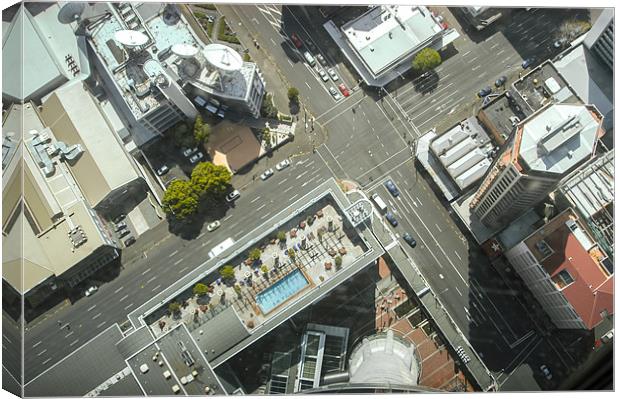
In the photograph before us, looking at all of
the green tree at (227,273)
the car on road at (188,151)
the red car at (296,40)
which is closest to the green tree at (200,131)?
the car on road at (188,151)

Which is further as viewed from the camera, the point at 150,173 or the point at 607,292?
the point at 150,173

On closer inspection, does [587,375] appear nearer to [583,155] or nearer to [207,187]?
[583,155]

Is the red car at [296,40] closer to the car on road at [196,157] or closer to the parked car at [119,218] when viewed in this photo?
the car on road at [196,157]

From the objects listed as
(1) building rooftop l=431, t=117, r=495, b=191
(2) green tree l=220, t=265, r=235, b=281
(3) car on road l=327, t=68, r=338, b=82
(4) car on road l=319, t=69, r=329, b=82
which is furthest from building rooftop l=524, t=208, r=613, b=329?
(2) green tree l=220, t=265, r=235, b=281

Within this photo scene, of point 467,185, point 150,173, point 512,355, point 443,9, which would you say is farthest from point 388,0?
point 512,355

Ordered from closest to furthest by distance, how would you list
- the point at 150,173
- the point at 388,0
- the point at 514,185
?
the point at 514,185 < the point at 388,0 < the point at 150,173

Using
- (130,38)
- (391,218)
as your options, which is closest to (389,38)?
(391,218)
